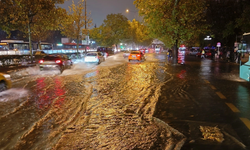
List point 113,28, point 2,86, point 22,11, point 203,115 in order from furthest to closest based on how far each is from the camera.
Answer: point 113,28 → point 22,11 → point 2,86 → point 203,115

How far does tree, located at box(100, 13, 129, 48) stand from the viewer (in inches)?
2195

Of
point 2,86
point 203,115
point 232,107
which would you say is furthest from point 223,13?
point 2,86

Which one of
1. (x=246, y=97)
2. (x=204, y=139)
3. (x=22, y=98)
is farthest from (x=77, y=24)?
(x=204, y=139)

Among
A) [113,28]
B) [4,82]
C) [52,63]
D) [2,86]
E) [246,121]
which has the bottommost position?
[246,121]

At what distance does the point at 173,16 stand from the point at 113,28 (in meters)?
36.3

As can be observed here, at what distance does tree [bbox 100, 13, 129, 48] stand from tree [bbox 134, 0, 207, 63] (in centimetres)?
3335

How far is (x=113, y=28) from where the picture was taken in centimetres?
5625

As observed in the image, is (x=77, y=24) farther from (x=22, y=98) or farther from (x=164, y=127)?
(x=164, y=127)

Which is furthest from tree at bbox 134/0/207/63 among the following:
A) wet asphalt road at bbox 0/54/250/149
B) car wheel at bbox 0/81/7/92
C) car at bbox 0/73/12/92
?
car wheel at bbox 0/81/7/92

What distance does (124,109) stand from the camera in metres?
6.89

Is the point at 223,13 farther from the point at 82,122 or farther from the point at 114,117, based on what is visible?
the point at 82,122

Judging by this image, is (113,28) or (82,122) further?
(113,28)

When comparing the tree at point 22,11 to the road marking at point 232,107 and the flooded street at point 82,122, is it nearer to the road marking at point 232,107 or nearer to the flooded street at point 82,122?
the flooded street at point 82,122

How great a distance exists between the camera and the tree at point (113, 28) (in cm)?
5575
